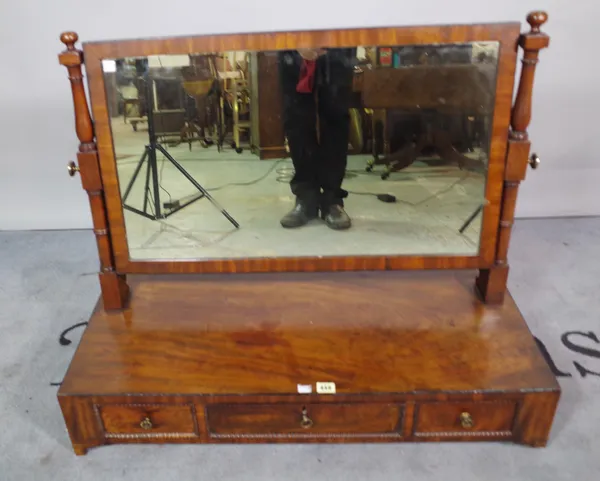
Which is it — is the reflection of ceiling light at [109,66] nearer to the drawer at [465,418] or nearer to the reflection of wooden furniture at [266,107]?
the reflection of wooden furniture at [266,107]

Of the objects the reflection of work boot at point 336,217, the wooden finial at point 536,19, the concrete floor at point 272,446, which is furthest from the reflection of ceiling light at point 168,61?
the concrete floor at point 272,446

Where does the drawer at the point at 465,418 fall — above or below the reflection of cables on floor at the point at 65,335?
above

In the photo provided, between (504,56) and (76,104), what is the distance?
80cm

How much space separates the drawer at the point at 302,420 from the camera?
1012 mm

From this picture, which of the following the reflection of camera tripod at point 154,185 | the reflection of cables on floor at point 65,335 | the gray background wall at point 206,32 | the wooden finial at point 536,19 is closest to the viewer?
the wooden finial at point 536,19

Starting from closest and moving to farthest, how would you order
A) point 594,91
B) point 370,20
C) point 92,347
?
point 92,347 < point 370,20 < point 594,91

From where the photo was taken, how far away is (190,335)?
3.76 feet

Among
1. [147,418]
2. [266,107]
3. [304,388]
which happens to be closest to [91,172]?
[266,107]

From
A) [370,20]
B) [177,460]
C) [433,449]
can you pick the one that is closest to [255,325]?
[177,460]

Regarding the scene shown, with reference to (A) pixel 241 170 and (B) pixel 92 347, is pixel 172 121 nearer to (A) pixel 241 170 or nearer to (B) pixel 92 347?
(A) pixel 241 170

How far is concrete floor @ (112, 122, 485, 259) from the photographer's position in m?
1.15

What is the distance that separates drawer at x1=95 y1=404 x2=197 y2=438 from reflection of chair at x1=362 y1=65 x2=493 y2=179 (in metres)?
0.62

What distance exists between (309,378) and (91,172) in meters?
0.58

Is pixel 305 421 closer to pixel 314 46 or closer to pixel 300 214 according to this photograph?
pixel 300 214
